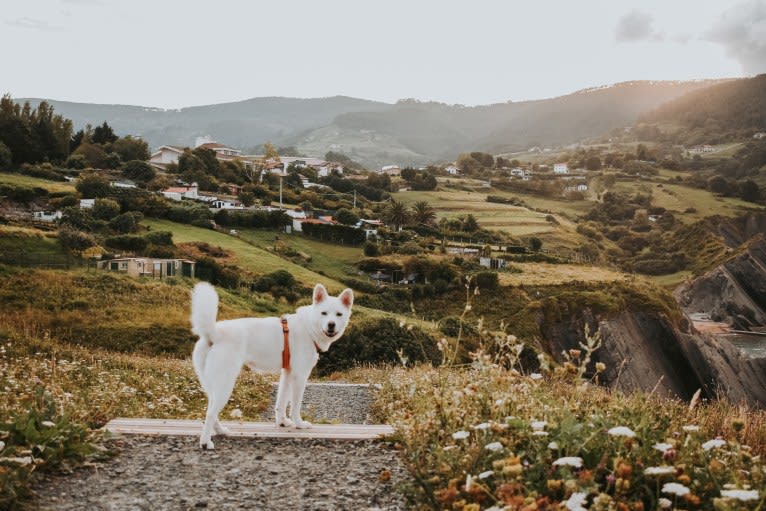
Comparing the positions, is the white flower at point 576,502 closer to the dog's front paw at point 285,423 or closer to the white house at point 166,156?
the dog's front paw at point 285,423

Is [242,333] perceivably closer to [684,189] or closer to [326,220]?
[326,220]

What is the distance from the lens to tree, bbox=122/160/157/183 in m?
88.5

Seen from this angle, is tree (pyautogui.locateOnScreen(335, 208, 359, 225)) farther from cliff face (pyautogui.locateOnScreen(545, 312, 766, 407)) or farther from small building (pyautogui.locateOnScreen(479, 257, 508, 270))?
cliff face (pyautogui.locateOnScreen(545, 312, 766, 407))

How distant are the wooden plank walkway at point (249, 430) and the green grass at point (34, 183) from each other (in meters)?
69.6

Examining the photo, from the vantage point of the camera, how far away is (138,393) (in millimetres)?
10531

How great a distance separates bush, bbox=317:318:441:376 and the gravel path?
17428 mm

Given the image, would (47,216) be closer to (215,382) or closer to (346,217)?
(346,217)

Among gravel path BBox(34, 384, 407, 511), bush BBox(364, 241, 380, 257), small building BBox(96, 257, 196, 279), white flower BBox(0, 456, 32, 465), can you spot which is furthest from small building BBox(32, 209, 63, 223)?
white flower BBox(0, 456, 32, 465)

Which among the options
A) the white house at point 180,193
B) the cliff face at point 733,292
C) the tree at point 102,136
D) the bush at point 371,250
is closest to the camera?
the bush at point 371,250

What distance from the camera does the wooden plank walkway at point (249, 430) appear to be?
6.44 meters

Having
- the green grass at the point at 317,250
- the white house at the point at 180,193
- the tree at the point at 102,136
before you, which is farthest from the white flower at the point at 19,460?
the tree at the point at 102,136

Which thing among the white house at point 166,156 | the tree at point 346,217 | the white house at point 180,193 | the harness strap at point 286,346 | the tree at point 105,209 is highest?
the white house at point 166,156

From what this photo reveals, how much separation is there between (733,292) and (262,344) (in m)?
121

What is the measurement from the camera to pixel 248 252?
61125 mm
